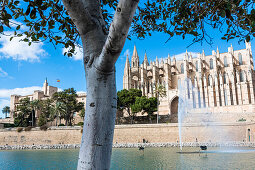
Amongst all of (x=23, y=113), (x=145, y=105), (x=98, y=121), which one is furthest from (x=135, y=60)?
(x=98, y=121)

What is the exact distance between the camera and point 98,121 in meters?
2.01

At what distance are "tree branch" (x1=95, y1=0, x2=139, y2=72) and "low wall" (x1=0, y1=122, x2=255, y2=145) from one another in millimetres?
28427

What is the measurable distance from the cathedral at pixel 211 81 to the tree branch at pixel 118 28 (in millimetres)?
35159

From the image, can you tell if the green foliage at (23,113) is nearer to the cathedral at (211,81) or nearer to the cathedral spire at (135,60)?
the cathedral at (211,81)

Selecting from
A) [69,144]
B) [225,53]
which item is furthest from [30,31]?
[225,53]

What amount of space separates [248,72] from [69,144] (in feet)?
105

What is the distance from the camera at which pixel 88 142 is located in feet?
6.53

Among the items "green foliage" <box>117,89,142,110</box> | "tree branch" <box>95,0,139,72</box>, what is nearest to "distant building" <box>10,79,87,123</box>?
"green foliage" <box>117,89,142,110</box>

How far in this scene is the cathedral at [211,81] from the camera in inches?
1540

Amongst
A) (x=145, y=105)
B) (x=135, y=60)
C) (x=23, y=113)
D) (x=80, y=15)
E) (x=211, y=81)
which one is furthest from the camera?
(x=135, y=60)

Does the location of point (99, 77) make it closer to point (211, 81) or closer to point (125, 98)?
point (125, 98)

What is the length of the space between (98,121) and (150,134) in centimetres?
2997

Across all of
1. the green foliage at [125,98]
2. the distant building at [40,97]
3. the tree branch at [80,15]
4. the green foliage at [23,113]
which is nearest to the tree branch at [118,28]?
the tree branch at [80,15]

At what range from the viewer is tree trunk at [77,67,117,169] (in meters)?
1.95
